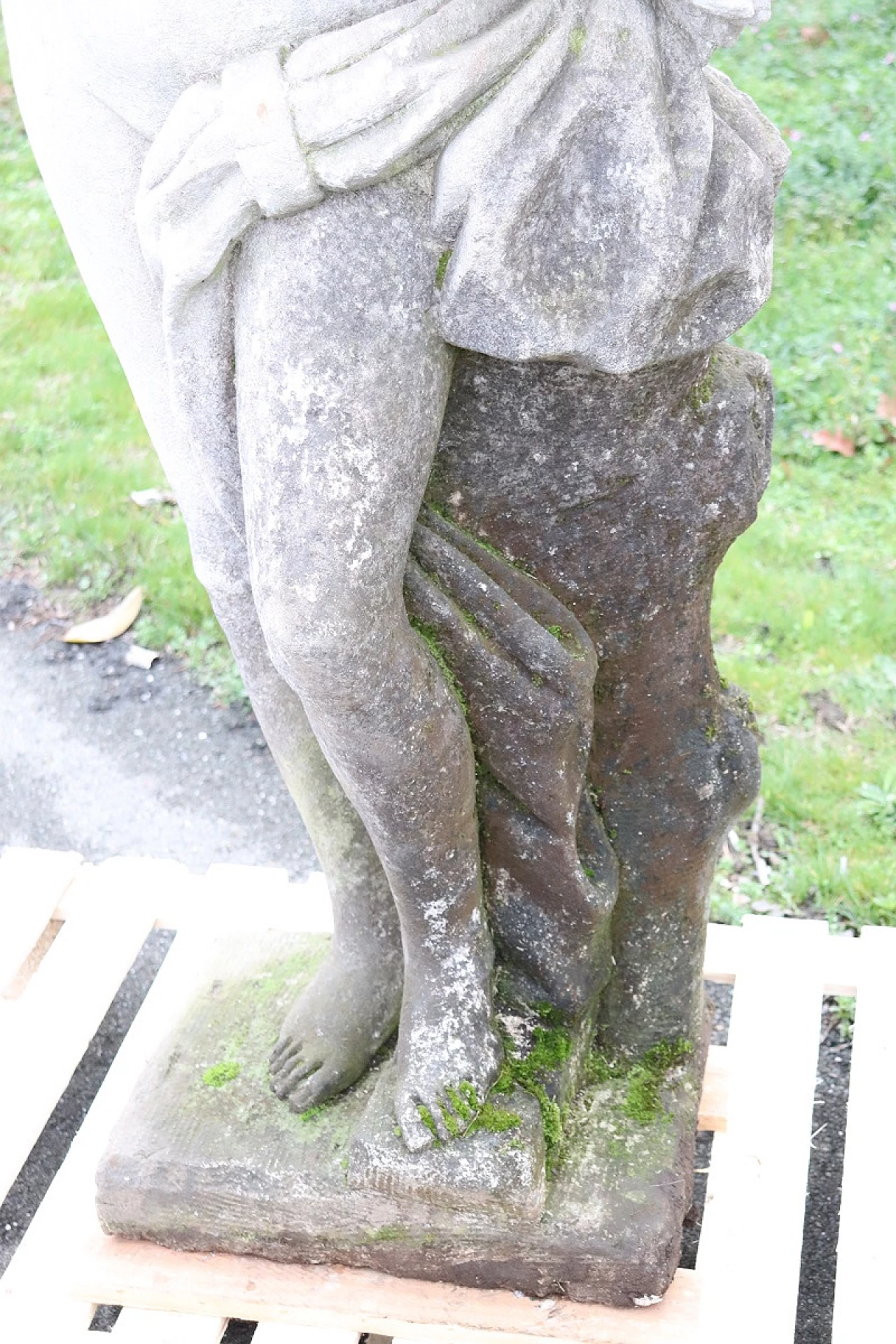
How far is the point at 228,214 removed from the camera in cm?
146

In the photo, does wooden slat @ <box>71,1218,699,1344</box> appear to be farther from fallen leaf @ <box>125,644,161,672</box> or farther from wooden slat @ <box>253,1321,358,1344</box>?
fallen leaf @ <box>125,644,161,672</box>

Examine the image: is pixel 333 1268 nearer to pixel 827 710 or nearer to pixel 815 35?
pixel 827 710

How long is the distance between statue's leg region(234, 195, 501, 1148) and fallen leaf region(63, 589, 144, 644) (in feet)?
6.33

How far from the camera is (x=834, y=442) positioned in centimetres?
394

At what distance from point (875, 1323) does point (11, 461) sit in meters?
3.01

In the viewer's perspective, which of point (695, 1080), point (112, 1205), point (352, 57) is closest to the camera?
point (352, 57)

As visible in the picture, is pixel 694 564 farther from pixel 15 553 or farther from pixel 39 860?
pixel 15 553

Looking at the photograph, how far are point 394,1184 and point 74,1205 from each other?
457 mm

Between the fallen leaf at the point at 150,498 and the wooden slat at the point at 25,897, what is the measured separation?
139cm

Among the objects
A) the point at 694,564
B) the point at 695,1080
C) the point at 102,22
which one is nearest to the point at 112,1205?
the point at 695,1080

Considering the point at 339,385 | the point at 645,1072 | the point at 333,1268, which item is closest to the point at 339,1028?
the point at 333,1268

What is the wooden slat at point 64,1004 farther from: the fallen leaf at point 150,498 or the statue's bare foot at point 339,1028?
the fallen leaf at point 150,498

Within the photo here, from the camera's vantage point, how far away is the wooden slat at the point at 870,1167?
191cm

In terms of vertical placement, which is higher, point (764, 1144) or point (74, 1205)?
point (74, 1205)
